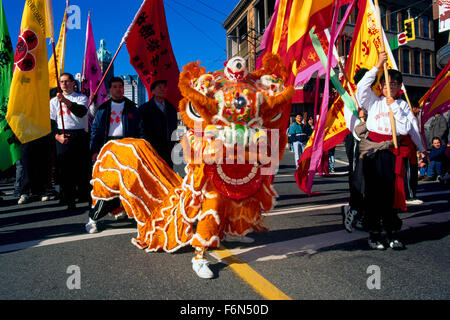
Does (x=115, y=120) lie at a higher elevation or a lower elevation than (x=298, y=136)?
lower

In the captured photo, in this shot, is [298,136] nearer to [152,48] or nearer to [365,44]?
[365,44]

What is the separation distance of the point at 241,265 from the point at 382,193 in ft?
5.40

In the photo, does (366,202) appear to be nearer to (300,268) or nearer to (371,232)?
(371,232)

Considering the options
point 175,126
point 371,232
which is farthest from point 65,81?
point 371,232

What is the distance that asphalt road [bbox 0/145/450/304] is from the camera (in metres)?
2.39

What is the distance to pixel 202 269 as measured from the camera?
2670 millimetres

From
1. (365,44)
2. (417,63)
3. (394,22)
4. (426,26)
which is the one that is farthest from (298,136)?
(426,26)

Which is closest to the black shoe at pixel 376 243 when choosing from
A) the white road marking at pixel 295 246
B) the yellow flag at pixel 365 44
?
the white road marking at pixel 295 246

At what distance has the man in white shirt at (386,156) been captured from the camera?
3291 millimetres

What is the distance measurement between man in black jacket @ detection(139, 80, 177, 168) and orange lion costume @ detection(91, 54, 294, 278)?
4.07 feet

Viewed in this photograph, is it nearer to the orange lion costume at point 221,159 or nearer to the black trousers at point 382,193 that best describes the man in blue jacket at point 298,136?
the black trousers at point 382,193

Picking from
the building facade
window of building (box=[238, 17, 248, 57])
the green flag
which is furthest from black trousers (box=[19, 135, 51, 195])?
window of building (box=[238, 17, 248, 57])

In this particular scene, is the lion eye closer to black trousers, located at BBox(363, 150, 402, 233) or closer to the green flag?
black trousers, located at BBox(363, 150, 402, 233)
